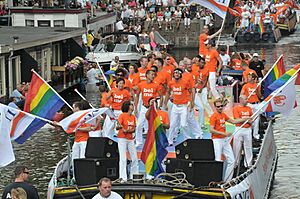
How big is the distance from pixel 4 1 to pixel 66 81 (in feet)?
73.1

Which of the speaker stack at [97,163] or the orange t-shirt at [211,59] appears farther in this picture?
the orange t-shirt at [211,59]

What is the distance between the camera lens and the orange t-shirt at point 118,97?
20.6 meters

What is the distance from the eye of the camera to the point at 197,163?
17.1 metres

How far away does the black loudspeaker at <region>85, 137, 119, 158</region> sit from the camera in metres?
17.8

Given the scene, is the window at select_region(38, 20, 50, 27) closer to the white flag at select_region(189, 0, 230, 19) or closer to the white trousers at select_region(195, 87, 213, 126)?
the white flag at select_region(189, 0, 230, 19)

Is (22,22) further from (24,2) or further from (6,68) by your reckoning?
(6,68)

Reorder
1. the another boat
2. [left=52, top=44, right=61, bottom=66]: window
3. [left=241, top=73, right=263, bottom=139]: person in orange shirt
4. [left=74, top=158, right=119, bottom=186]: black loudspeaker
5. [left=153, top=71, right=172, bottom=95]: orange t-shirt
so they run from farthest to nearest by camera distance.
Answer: the another boat < [left=52, top=44, right=61, bottom=66]: window < [left=241, top=73, right=263, bottom=139]: person in orange shirt < [left=153, top=71, right=172, bottom=95]: orange t-shirt < [left=74, top=158, right=119, bottom=186]: black loudspeaker

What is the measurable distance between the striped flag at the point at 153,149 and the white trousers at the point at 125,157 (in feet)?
1.14

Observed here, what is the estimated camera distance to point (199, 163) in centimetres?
1708

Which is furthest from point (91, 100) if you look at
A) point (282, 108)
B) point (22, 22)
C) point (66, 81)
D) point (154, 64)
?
point (282, 108)

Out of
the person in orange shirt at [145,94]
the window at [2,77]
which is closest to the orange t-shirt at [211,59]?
the person in orange shirt at [145,94]

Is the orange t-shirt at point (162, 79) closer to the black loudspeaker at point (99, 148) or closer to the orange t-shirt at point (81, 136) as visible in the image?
the orange t-shirt at point (81, 136)

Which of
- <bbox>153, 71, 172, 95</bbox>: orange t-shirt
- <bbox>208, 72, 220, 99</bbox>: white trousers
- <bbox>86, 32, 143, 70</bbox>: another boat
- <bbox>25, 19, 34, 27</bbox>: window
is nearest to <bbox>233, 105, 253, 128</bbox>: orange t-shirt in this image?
<bbox>153, 71, 172, 95</bbox>: orange t-shirt

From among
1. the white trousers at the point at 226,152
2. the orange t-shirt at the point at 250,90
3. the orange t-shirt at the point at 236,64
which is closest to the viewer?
the white trousers at the point at 226,152
